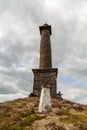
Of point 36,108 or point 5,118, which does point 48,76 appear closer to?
point 36,108

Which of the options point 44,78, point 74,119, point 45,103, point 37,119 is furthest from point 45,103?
point 44,78

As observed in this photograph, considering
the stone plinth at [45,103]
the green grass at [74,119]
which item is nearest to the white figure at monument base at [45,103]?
the stone plinth at [45,103]

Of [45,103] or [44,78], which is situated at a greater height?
[44,78]

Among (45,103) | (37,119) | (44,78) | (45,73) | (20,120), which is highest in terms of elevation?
(45,73)

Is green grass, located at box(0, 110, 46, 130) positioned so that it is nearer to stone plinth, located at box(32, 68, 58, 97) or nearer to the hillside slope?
the hillside slope

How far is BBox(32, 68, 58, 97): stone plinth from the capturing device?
3528 cm

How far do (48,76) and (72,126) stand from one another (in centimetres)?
1633

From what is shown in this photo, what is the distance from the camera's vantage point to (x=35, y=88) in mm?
35406

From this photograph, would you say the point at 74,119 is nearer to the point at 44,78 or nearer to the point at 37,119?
the point at 37,119

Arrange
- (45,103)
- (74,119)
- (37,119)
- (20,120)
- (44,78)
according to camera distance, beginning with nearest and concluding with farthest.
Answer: (37,119), (20,120), (74,119), (45,103), (44,78)

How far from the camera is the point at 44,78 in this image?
3600cm

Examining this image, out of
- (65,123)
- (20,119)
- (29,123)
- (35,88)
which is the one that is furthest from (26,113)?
(35,88)

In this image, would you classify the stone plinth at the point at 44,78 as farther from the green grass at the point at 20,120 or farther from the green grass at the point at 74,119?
the green grass at the point at 74,119

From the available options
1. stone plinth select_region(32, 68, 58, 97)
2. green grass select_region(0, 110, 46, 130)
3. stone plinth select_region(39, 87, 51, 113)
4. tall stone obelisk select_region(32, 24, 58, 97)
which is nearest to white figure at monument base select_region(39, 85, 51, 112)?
stone plinth select_region(39, 87, 51, 113)
